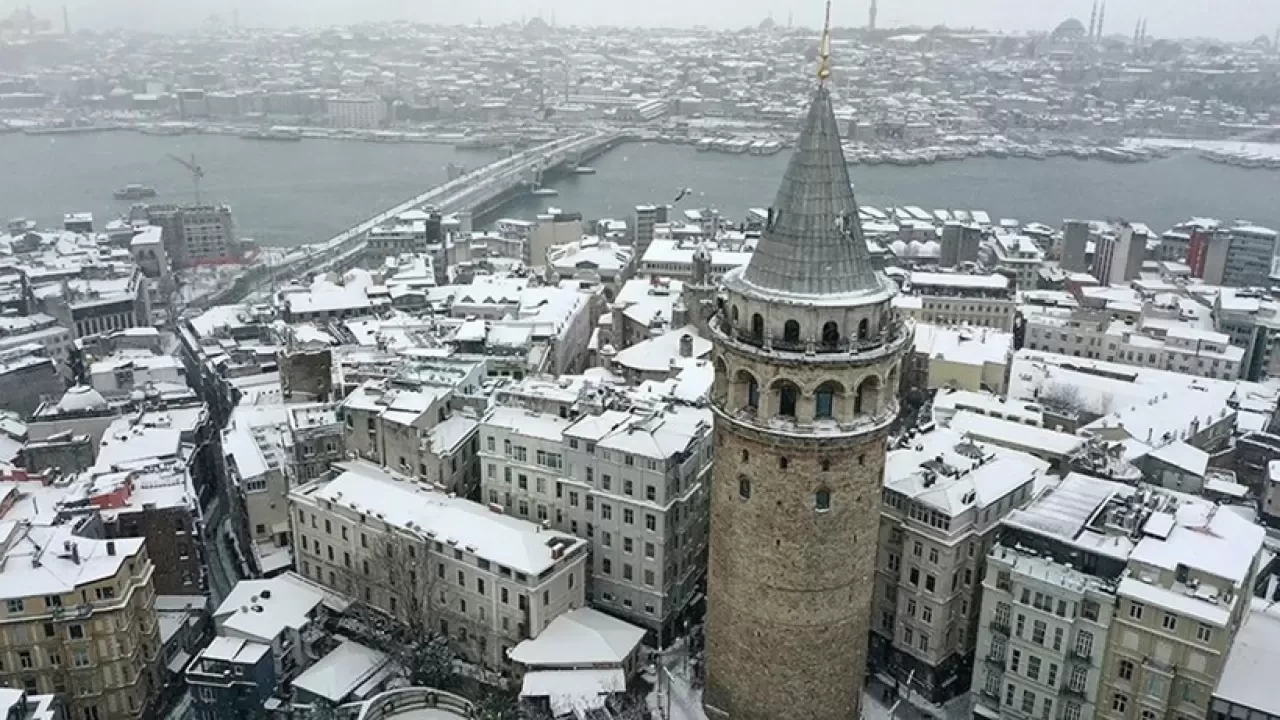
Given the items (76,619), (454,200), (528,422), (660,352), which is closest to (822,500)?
(528,422)

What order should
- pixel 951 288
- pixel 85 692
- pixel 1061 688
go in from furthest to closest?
pixel 951 288, pixel 85 692, pixel 1061 688

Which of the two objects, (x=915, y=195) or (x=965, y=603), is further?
(x=915, y=195)

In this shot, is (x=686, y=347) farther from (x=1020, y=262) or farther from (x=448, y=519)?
(x=1020, y=262)

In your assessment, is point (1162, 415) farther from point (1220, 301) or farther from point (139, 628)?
point (139, 628)

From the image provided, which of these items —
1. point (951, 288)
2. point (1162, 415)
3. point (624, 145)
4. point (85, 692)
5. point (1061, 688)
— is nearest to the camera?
point (1061, 688)

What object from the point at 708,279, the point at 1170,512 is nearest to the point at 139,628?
the point at 1170,512

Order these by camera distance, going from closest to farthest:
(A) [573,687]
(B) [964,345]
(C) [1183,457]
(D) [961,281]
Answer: (A) [573,687]
(C) [1183,457]
(B) [964,345]
(D) [961,281]

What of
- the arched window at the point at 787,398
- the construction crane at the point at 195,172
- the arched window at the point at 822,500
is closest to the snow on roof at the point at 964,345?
the arched window at the point at 822,500
